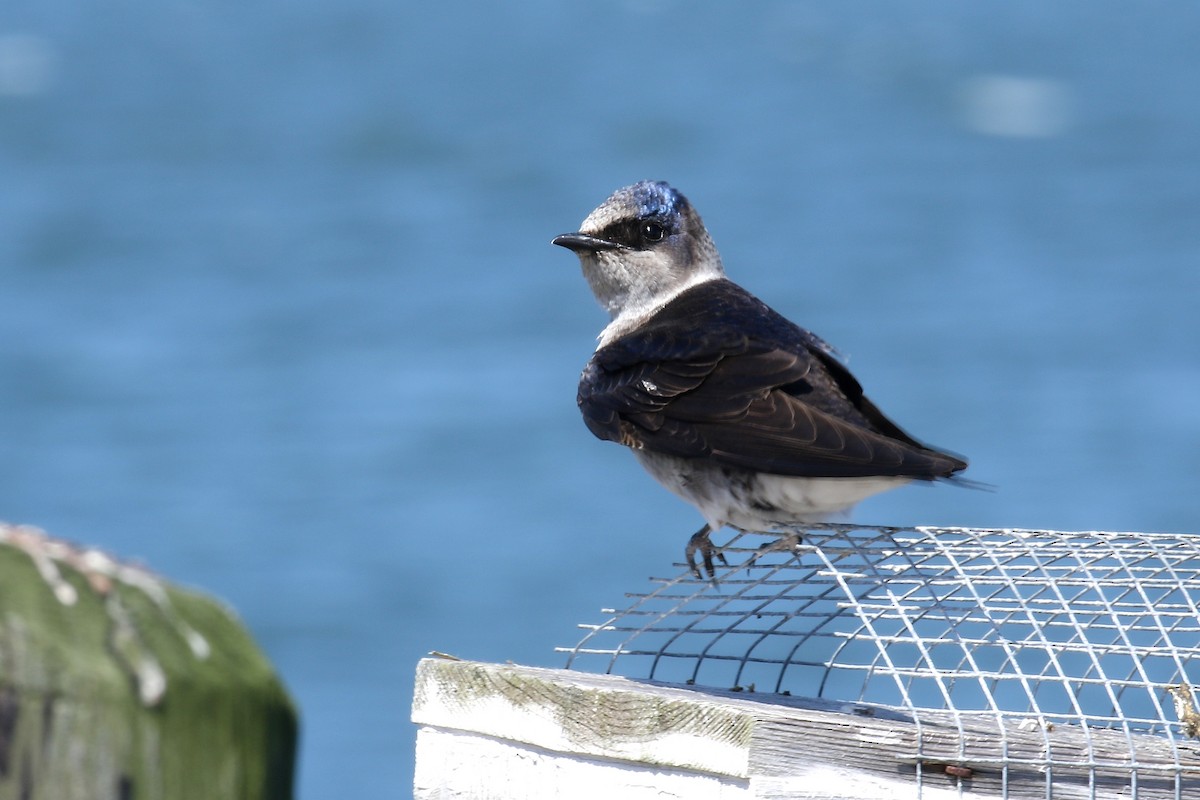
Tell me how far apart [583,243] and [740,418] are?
54.4 inches

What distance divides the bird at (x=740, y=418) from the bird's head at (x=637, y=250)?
138 millimetres

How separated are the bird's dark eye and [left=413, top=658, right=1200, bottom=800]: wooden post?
2351 mm

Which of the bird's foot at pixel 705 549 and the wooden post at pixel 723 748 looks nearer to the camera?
the wooden post at pixel 723 748

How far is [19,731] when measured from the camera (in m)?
1.33

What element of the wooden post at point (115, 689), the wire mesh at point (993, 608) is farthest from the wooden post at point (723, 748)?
the wooden post at point (115, 689)

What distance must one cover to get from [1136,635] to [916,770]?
1.64 metres

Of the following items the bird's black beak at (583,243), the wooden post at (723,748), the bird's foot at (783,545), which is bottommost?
the wooden post at (723,748)

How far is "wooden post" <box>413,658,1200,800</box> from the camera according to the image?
2.59 m

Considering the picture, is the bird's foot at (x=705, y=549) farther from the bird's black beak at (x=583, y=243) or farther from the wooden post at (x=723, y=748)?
the bird's black beak at (x=583, y=243)

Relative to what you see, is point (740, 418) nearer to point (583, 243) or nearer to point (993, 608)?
point (993, 608)

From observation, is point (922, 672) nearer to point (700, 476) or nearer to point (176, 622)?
point (700, 476)

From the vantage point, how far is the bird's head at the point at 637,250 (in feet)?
17.2

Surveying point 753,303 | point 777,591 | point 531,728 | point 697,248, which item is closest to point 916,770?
point 531,728

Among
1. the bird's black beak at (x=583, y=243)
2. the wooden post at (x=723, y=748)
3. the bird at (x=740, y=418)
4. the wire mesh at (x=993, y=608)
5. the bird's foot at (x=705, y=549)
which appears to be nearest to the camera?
the wooden post at (x=723, y=748)
